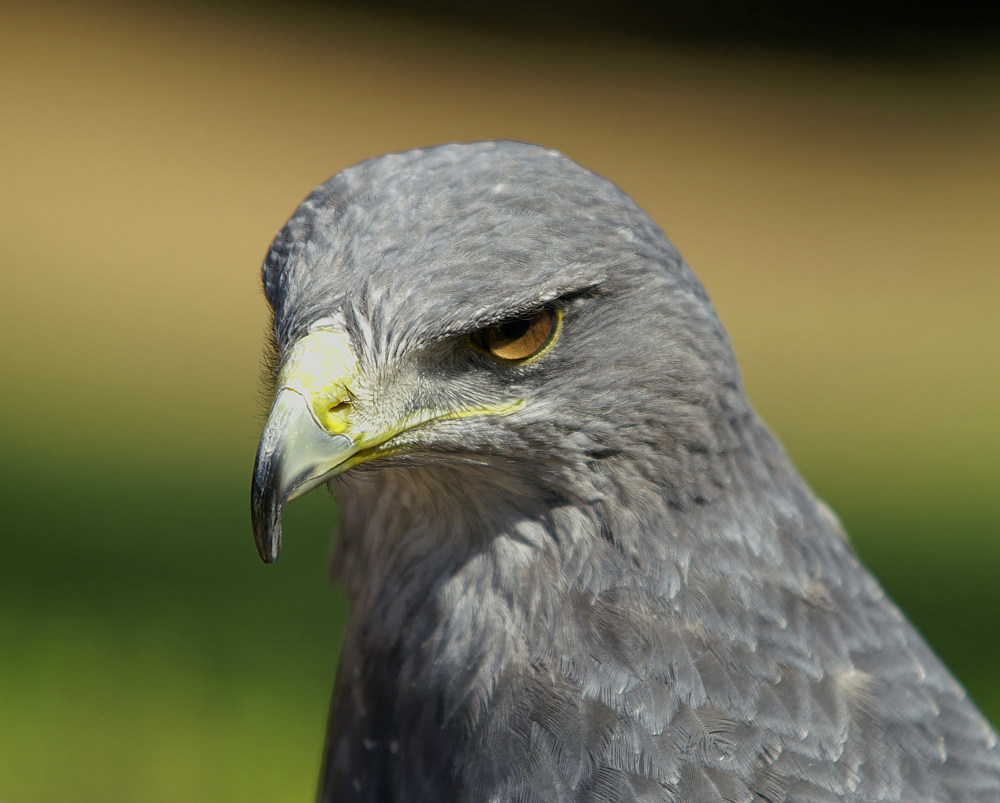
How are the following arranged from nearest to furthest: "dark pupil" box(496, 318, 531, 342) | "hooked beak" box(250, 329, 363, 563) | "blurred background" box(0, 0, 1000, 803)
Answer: "hooked beak" box(250, 329, 363, 563) → "dark pupil" box(496, 318, 531, 342) → "blurred background" box(0, 0, 1000, 803)

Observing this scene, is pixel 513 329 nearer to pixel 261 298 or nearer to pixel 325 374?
pixel 325 374

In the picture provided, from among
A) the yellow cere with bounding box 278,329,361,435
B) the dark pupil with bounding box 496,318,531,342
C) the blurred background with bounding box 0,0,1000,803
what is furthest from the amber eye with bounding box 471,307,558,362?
the blurred background with bounding box 0,0,1000,803

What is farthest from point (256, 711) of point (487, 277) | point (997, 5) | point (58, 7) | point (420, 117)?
point (997, 5)

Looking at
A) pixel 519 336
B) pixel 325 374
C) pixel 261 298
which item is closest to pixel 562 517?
pixel 519 336

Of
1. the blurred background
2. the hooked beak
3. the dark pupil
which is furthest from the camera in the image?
the blurred background

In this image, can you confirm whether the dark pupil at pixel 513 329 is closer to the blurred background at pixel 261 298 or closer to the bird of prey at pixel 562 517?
the bird of prey at pixel 562 517

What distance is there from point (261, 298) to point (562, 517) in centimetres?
968

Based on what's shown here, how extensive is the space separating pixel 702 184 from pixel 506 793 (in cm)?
1201

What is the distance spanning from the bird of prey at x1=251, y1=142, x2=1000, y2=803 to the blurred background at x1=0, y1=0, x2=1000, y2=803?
3.07 meters

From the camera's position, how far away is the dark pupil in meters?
2.22

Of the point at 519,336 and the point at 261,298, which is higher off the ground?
the point at 261,298

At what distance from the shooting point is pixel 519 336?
88.7 inches

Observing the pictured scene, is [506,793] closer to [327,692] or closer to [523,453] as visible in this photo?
[523,453]

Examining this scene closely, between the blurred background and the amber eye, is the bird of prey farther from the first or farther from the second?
the blurred background
